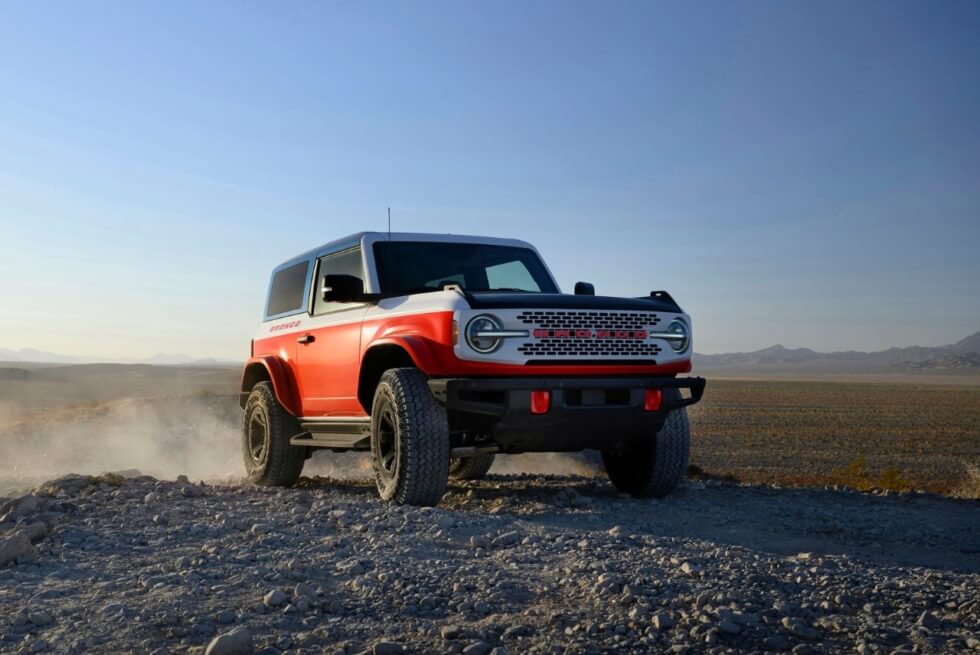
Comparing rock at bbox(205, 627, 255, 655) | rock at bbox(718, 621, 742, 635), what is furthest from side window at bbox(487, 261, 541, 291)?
rock at bbox(205, 627, 255, 655)

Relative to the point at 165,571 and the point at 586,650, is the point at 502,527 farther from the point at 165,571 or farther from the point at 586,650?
the point at 586,650

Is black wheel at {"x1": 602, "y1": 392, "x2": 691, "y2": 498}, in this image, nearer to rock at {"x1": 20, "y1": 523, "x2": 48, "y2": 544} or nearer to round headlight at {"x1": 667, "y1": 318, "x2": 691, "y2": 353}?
round headlight at {"x1": 667, "y1": 318, "x2": 691, "y2": 353}

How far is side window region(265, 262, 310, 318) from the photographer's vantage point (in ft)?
32.3

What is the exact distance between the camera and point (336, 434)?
343 inches

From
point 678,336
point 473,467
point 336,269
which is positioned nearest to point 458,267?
point 336,269

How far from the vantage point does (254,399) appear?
10.2 m

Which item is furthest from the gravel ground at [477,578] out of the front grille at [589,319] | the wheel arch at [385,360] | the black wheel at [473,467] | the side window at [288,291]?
the black wheel at [473,467]

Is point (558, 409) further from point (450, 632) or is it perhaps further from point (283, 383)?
point (283, 383)

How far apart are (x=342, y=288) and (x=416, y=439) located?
1581 millimetres

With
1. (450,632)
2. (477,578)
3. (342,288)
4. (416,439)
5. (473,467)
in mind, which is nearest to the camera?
(450,632)

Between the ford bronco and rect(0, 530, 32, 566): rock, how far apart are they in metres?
2.63

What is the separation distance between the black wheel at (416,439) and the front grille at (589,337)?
848 millimetres

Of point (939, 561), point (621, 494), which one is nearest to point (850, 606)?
point (939, 561)

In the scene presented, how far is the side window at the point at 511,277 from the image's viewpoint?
894 centimetres
